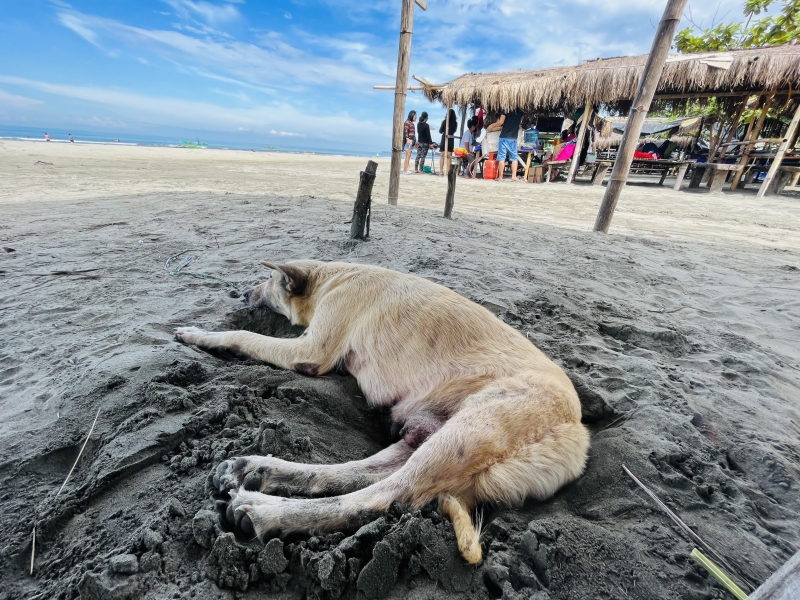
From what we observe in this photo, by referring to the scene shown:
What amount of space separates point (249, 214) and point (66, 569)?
6.48 meters

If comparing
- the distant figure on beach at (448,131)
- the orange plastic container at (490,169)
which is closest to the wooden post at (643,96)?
the orange plastic container at (490,169)

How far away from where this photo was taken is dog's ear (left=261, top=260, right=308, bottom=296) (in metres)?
3.20

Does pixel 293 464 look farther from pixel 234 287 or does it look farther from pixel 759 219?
pixel 759 219

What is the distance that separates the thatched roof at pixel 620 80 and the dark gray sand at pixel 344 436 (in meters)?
13.7

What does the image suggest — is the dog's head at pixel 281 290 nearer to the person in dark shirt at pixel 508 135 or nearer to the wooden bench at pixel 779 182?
the person in dark shirt at pixel 508 135

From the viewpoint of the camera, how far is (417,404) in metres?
2.37

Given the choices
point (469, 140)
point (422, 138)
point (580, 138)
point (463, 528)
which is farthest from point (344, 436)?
point (422, 138)

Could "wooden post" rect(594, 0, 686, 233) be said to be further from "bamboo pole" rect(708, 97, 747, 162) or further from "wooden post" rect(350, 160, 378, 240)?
"bamboo pole" rect(708, 97, 747, 162)

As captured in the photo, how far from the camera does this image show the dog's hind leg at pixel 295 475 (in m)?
1.81

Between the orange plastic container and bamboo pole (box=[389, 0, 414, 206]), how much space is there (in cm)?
1025

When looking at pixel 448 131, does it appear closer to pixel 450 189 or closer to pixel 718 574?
pixel 450 189

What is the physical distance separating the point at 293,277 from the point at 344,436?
1.47 metres

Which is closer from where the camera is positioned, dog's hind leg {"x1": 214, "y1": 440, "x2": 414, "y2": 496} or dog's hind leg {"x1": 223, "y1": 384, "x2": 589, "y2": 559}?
dog's hind leg {"x1": 223, "y1": 384, "x2": 589, "y2": 559}

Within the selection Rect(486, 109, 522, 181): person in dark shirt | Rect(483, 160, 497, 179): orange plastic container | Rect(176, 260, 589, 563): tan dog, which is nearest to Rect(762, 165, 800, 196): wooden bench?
Rect(486, 109, 522, 181): person in dark shirt
